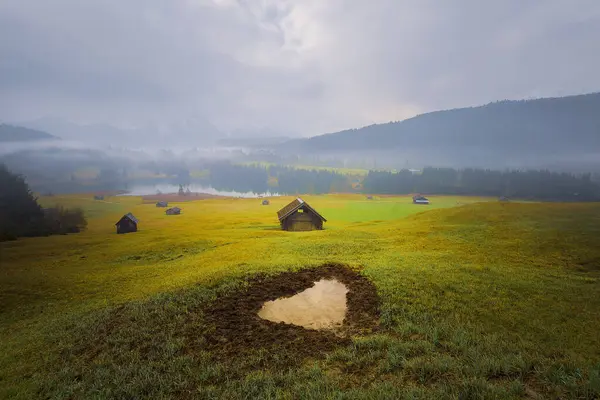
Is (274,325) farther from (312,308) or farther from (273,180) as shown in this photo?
(273,180)

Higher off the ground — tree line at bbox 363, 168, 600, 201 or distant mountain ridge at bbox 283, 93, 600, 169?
distant mountain ridge at bbox 283, 93, 600, 169

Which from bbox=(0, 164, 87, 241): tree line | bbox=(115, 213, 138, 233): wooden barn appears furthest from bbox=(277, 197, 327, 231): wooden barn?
bbox=(0, 164, 87, 241): tree line

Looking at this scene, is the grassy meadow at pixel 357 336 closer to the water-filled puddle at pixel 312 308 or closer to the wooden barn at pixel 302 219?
the water-filled puddle at pixel 312 308

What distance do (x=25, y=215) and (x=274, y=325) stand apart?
150 feet

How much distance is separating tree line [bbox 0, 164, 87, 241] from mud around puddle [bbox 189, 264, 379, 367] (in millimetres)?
35139

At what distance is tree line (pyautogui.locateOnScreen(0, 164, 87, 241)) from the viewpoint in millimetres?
35594

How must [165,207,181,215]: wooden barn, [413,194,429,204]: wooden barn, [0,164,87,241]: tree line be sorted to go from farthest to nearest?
[413,194,429,204]: wooden barn, [165,207,181,215]: wooden barn, [0,164,87,241]: tree line

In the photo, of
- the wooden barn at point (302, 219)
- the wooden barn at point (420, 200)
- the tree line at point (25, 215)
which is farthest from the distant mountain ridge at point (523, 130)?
the tree line at point (25, 215)

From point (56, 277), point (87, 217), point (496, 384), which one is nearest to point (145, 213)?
point (87, 217)

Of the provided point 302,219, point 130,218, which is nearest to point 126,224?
point 130,218

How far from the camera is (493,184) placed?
205ft

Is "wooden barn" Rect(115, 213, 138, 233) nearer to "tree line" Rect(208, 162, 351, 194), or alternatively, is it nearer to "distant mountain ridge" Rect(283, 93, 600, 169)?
"tree line" Rect(208, 162, 351, 194)

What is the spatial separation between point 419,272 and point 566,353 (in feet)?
33.5

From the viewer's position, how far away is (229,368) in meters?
9.55
